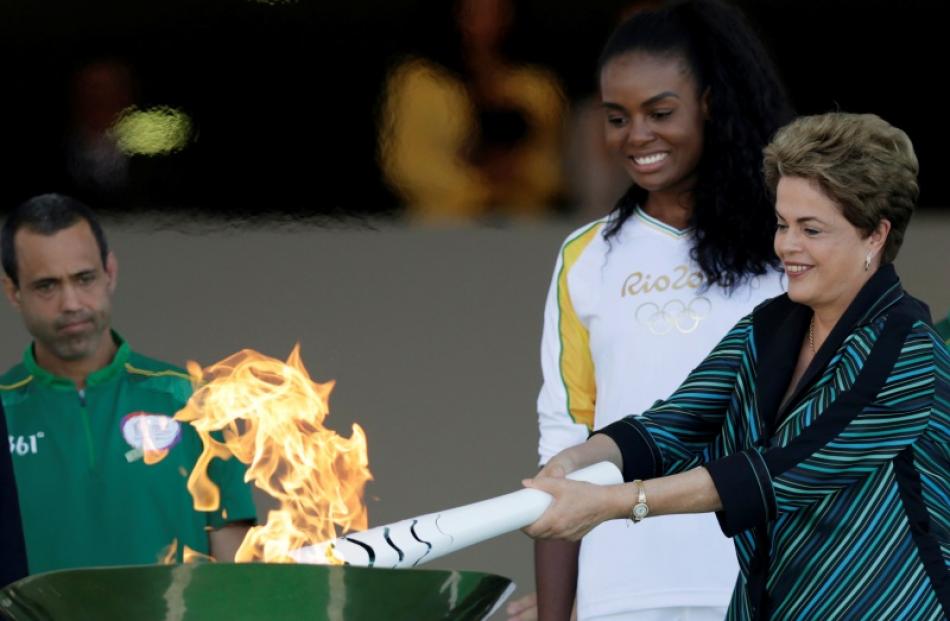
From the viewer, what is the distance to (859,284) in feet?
9.21

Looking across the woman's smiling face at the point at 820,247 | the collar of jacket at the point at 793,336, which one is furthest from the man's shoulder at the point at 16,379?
the woman's smiling face at the point at 820,247

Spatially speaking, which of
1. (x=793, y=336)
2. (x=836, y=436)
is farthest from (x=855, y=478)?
(x=793, y=336)

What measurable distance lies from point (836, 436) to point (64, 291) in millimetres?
1779

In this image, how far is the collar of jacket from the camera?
9.12 ft

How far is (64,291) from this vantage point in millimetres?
3902

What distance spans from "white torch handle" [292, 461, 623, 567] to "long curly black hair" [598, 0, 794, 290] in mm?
842

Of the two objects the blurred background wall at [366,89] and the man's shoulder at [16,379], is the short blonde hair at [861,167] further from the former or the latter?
the blurred background wall at [366,89]

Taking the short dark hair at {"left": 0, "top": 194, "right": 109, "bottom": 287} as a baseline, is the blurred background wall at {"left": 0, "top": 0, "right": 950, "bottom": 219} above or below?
above

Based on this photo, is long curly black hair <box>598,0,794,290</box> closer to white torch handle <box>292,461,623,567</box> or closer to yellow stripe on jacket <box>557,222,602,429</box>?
yellow stripe on jacket <box>557,222,602,429</box>

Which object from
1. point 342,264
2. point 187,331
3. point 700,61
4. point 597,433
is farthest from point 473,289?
point 597,433

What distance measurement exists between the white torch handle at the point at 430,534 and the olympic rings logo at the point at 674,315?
0.72 metres

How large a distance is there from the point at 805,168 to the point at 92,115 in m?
2.47

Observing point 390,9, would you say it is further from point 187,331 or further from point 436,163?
point 187,331

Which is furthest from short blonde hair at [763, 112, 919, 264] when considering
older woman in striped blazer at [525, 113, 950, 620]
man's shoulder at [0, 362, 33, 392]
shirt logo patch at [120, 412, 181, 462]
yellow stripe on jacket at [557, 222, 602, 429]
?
man's shoulder at [0, 362, 33, 392]
